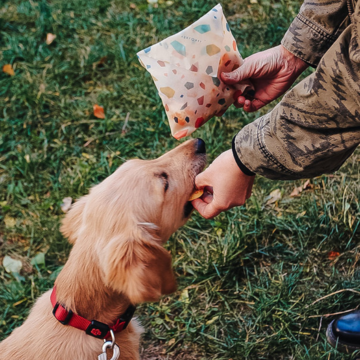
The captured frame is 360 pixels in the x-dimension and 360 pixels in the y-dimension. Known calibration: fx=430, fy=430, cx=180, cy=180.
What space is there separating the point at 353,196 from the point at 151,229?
1764 mm

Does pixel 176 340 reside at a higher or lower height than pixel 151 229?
lower

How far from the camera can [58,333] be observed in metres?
2.32

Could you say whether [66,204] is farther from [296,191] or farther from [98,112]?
[296,191]

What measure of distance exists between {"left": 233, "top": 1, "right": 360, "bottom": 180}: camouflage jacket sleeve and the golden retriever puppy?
0.60m

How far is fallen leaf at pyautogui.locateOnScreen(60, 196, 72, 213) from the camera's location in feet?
12.9

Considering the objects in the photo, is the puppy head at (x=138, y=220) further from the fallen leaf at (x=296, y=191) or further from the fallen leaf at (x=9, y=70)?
the fallen leaf at (x=9, y=70)

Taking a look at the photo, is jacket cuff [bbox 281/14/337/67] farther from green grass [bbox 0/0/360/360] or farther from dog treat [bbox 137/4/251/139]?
green grass [bbox 0/0/360/360]

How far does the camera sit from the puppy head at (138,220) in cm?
224

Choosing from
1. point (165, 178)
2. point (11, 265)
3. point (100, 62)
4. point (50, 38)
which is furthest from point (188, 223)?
point (50, 38)

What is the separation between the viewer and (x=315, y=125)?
201 cm

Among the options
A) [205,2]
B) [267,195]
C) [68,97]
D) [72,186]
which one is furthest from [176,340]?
[205,2]

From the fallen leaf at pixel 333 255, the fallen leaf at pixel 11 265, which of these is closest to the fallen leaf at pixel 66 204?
the fallen leaf at pixel 11 265

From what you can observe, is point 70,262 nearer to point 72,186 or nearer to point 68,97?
point 72,186

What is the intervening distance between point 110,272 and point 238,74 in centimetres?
136
